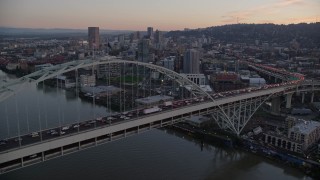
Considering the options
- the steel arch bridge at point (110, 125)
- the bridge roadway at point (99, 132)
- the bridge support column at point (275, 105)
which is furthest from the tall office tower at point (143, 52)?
the bridge roadway at point (99, 132)

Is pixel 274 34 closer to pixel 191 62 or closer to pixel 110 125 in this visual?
pixel 191 62

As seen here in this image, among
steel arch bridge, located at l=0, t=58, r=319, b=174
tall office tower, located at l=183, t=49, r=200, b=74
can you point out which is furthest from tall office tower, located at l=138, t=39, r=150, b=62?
steel arch bridge, located at l=0, t=58, r=319, b=174

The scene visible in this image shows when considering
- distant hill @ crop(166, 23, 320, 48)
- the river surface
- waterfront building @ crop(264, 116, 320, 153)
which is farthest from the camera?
distant hill @ crop(166, 23, 320, 48)

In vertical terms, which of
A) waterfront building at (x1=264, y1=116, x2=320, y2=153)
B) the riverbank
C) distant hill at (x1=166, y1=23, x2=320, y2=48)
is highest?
distant hill at (x1=166, y1=23, x2=320, y2=48)

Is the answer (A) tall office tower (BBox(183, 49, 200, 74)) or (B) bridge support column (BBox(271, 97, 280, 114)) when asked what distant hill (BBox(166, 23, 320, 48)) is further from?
(B) bridge support column (BBox(271, 97, 280, 114))

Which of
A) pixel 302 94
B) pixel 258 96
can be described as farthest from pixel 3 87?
pixel 302 94

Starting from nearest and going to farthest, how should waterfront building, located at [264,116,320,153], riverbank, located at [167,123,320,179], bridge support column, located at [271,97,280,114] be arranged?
riverbank, located at [167,123,320,179]
waterfront building, located at [264,116,320,153]
bridge support column, located at [271,97,280,114]
